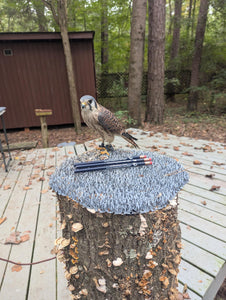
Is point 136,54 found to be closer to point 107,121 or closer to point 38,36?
point 38,36

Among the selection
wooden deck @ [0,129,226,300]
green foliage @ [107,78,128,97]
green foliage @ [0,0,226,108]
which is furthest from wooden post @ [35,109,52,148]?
green foliage @ [107,78,128,97]

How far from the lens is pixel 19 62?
20.6 feet

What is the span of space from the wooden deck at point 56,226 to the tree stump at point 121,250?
0.38 meters

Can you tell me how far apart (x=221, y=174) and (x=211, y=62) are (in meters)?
6.93

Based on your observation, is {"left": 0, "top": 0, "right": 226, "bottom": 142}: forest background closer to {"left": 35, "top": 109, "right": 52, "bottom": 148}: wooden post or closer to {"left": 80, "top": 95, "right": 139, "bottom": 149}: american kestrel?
{"left": 35, "top": 109, "right": 52, "bottom": 148}: wooden post

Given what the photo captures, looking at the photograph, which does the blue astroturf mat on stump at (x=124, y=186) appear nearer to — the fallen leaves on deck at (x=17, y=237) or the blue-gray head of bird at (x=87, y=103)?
the blue-gray head of bird at (x=87, y=103)

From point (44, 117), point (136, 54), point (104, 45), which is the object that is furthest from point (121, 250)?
point (104, 45)

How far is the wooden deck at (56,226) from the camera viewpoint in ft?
4.50

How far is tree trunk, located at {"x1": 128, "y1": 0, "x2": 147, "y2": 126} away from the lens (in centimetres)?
457

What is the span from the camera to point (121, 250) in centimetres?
96

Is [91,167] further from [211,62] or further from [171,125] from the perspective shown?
[211,62]

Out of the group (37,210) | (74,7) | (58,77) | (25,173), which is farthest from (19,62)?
(37,210)

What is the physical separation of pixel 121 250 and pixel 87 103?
3.18ft

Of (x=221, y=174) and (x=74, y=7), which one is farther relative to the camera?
(x=74, y=7)
